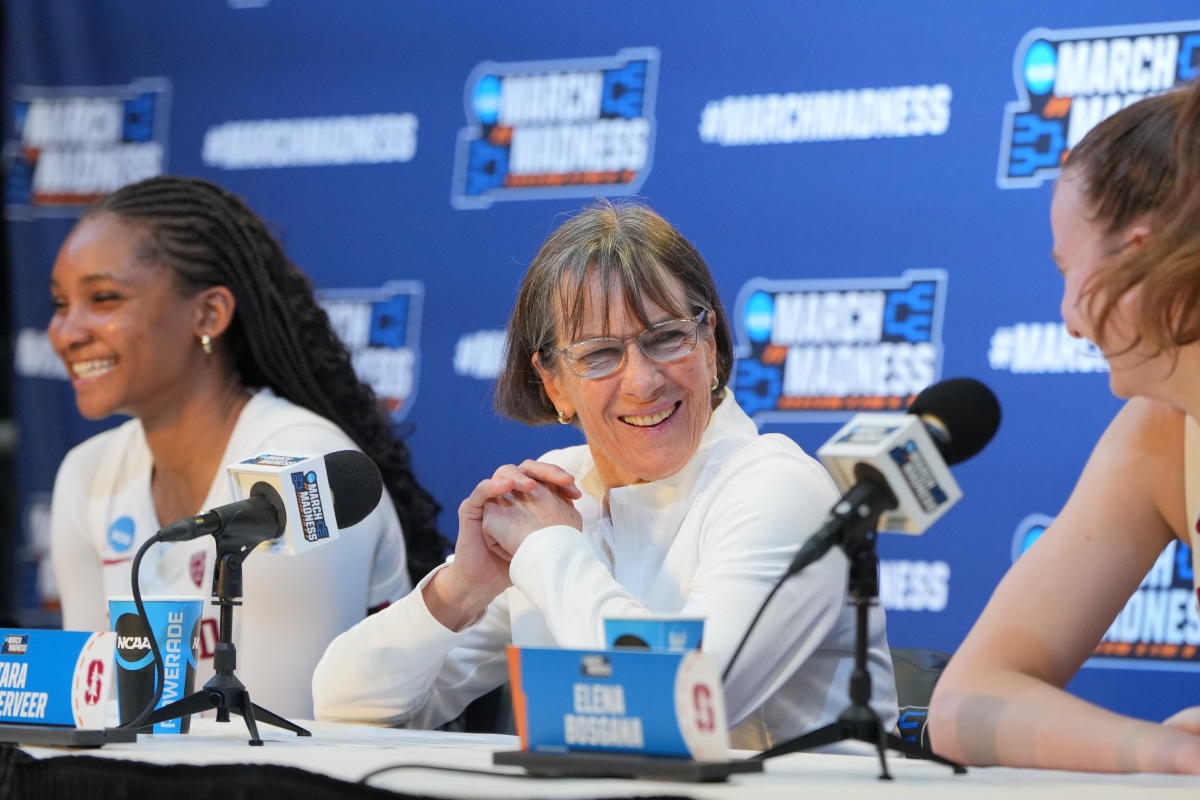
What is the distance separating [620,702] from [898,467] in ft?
1.04

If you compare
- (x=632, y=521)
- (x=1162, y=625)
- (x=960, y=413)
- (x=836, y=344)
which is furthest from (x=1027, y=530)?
(x=960, y=413)

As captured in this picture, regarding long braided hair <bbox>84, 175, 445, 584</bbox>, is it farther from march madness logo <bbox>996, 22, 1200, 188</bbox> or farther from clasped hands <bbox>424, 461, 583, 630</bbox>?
march madness logo <bbox>996, 22, 1200, 188</bbox>

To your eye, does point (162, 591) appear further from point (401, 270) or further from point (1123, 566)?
point (1123, 566)

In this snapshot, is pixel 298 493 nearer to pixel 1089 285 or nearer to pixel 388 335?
pixel 1089 285

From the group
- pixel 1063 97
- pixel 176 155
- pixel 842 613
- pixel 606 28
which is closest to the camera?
pixel 842 613

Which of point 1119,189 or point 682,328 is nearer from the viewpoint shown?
point 1119,189

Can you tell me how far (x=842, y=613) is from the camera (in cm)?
199

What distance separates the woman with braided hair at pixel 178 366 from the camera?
2.95 m

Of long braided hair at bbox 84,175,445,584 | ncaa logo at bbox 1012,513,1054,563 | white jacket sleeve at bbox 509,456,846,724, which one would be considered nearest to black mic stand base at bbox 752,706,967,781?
white jacket sleeve at bbox 509,456,846,724

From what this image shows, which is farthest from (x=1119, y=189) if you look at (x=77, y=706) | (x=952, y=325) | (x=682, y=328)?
(x=952, y=325)

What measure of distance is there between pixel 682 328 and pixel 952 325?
132 centimetres

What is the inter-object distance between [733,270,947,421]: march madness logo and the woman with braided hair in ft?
2.80

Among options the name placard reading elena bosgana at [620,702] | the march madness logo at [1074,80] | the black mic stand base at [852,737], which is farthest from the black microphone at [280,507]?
the march madness logo at [1074,80]

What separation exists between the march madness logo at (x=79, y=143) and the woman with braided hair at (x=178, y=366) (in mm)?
1261
